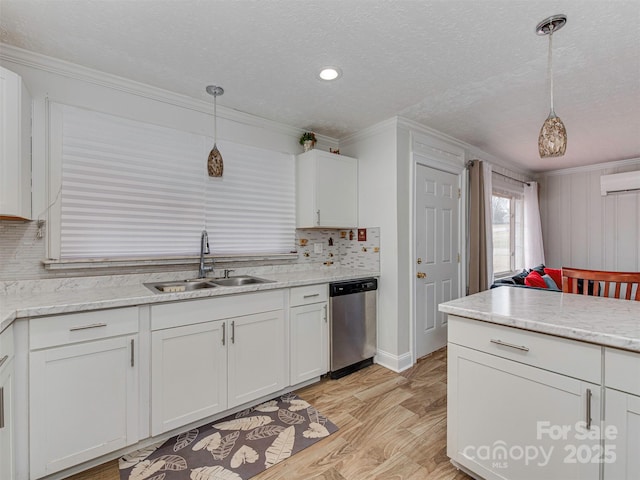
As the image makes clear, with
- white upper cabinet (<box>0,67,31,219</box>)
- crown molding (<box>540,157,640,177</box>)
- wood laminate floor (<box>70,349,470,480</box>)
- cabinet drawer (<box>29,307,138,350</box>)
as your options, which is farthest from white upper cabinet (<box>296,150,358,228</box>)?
crown molding (<box>540,157,640,177</box>)

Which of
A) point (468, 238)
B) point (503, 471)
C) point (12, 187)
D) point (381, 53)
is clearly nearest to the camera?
point (503, 471)

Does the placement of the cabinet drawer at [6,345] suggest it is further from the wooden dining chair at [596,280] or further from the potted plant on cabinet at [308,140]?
the wooden dining chair at [596,280]

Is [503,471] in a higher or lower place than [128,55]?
lower

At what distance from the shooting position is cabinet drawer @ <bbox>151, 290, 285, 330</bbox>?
1822mm

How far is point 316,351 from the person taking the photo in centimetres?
258

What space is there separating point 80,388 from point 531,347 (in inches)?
87.7

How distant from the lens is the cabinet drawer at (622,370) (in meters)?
1.05

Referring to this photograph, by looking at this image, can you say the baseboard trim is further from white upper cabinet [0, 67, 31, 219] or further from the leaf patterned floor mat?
white upper cabinet [0, 67, 31, 219]

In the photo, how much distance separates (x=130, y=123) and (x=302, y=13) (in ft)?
5.09

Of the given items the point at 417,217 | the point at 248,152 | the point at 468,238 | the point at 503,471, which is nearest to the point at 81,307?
the point at 248,152

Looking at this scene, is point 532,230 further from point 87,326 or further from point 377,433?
point 87,326

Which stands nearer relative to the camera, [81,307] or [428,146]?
[81,307]

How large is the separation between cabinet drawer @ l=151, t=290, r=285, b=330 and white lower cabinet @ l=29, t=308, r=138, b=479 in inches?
5.8

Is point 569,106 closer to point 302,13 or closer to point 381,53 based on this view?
point 381,53
